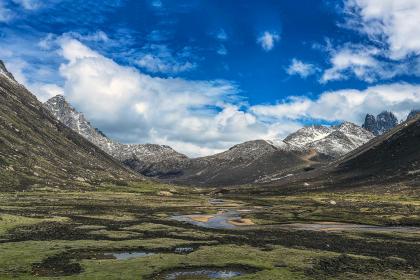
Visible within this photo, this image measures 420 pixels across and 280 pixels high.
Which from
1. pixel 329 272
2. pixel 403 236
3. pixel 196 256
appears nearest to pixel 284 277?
pixel 329 272

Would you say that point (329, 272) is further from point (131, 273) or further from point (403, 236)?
point (403, 236)

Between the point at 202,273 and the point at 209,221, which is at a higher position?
the point at 209,221

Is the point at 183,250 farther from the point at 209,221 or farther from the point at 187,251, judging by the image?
the point at 209,221

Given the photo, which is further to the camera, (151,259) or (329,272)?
(151,259)

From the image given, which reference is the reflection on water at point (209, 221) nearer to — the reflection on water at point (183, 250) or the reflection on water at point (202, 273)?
the reflection on water at point (183, 250)

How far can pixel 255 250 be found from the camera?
7806 centimetres

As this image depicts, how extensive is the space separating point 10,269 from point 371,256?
54.4 metres

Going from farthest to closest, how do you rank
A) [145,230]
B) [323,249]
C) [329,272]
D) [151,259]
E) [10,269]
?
[145,230]
[323,249]
[151,259]
[329,272]
[10,269]

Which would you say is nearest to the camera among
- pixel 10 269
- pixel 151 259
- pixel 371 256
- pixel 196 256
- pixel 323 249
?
pixel 10 269

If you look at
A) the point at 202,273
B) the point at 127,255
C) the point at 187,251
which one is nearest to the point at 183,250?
the point at 187,251

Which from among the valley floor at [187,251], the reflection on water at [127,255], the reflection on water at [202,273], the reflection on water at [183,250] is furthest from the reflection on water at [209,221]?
the reflection on water at [202,273]

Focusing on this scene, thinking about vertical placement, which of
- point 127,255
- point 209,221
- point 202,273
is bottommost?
point 202,273

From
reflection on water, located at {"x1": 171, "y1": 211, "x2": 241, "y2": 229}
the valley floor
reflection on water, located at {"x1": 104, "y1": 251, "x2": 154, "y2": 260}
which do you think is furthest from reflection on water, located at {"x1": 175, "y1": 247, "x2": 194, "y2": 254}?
reflection on water, located at {"x1": 171, "y1": 211, "x2": 241, "y2": 229}

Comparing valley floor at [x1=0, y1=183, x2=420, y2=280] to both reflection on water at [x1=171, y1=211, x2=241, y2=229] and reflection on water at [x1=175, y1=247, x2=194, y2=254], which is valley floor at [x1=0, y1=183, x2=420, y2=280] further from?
reflection on water at [x1=171, y1=211, x2=241, y2=229]
